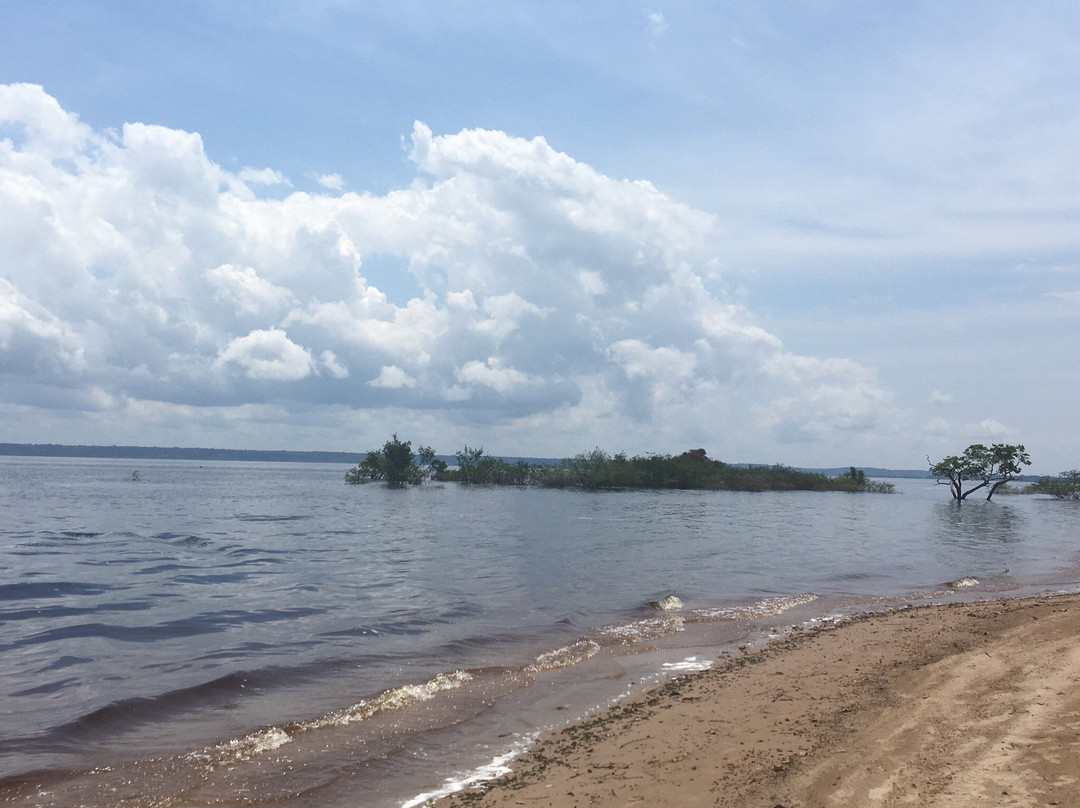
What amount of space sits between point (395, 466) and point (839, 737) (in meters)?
94.2

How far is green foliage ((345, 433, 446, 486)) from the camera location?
98.0 metres

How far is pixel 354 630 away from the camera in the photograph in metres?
14.7

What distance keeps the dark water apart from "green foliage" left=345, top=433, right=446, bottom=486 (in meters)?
60.4

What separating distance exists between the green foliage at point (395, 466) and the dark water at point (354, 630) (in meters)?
60.4

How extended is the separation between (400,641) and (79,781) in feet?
22.0

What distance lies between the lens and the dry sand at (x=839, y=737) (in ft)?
18.6

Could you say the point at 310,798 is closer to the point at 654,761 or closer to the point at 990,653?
the point at 654,761

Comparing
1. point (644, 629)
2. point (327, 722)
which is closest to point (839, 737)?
point (327, 722)

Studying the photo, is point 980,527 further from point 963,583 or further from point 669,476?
point 669,476

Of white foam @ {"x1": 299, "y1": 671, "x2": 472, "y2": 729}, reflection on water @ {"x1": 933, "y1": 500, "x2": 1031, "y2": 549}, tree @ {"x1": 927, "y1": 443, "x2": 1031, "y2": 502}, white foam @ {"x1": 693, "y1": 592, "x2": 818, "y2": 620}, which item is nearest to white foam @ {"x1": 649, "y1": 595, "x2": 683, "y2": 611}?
white foam @ {"x1": 693, "y1": 592, "x2": 818, "y2": 620}

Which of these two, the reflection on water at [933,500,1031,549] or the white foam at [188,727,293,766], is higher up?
the reflection on water at [933,500,1031,549]

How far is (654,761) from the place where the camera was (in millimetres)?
7027

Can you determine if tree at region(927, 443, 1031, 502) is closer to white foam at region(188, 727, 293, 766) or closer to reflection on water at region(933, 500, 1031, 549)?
reflection on water at region(933, 500, 1031, 549)

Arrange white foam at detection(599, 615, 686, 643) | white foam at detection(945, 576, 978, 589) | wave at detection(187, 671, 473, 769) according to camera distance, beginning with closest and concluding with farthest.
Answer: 1. wave at detection(187, 671, 473, 769)
2. white foam at detection(599, 615, 686, 643)
3. white foam at detection(945, 576, 978, 589)
